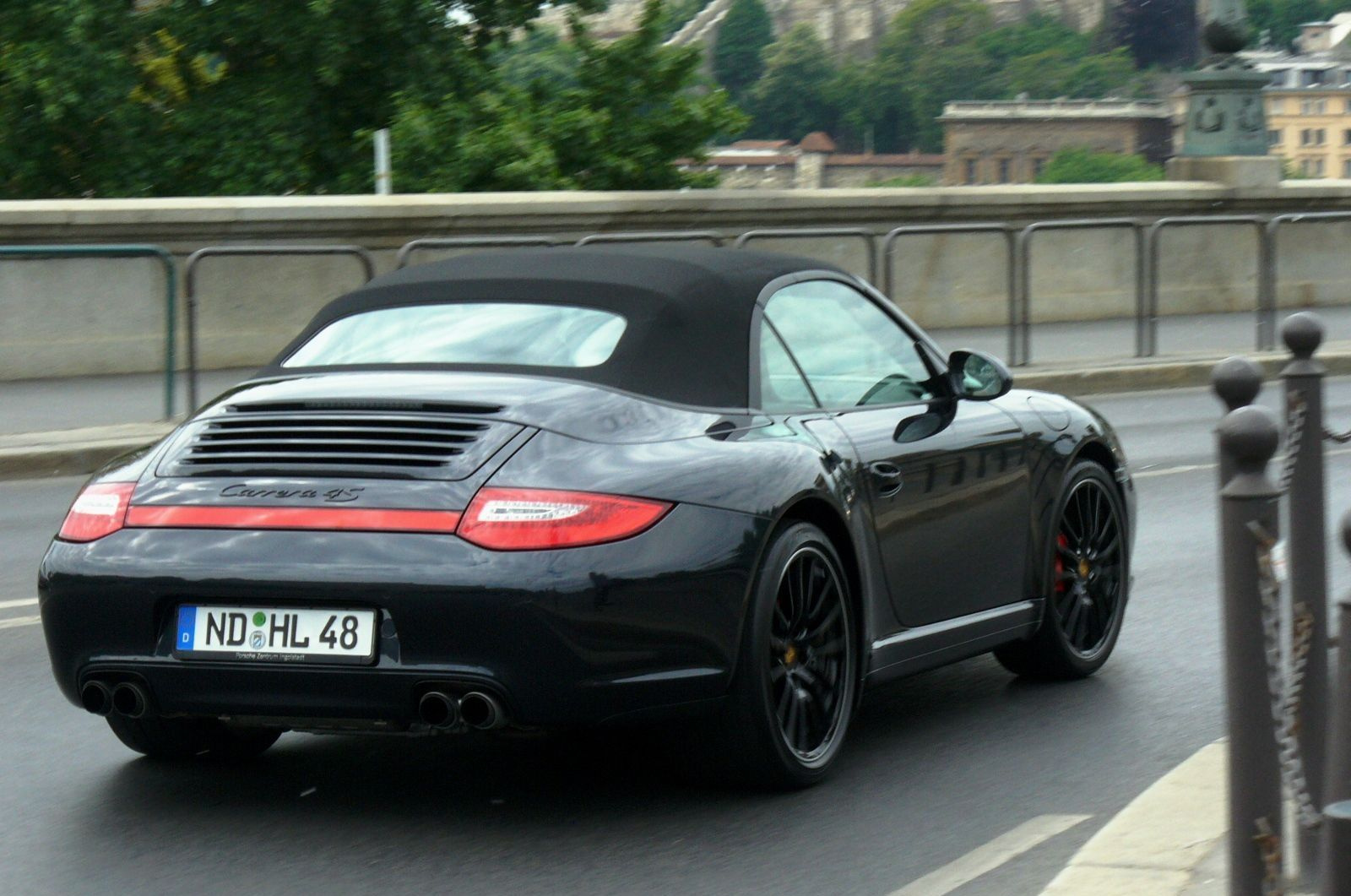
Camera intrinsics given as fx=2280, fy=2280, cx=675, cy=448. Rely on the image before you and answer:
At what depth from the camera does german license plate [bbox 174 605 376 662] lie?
4.96m

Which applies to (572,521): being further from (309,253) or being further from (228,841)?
(309,253)

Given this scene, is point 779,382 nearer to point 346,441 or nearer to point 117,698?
point 346,441

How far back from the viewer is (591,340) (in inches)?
224

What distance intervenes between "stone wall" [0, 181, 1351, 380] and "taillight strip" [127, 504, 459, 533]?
9.84 meters

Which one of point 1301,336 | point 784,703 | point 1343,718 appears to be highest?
point 1301,336

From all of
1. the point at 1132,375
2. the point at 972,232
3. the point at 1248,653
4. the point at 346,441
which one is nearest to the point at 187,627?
the point at 346,441

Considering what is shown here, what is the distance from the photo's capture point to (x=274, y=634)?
5016 millimetres

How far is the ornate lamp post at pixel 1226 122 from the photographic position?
2275cm

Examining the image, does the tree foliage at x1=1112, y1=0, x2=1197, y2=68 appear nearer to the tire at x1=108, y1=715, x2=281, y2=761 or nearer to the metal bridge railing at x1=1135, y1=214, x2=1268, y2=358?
the metal bridge railing at x1=1135, y1=214, x2=1268, y2=358

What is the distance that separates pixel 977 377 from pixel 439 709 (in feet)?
7.39

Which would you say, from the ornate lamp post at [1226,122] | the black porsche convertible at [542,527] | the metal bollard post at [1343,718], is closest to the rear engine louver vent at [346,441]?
the black porsche convertible at [542,527]

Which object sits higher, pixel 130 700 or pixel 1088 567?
pixel 130 700

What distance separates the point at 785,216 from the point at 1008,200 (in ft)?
9.57

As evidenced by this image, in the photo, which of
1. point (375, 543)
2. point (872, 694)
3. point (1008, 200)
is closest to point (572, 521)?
point (375, 543)
